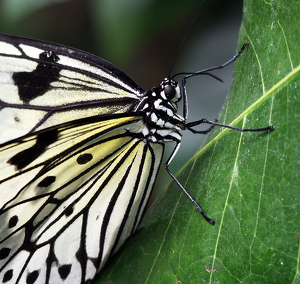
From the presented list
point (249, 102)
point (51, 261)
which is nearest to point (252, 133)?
point (249, 102)

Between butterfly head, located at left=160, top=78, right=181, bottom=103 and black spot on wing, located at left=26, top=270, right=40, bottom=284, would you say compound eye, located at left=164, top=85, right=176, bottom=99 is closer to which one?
butterfly head, located at left=160, top=78, right=181, bottom=103

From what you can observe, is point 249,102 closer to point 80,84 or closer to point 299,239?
point 299,239

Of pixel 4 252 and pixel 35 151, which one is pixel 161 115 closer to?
pixel 35 151

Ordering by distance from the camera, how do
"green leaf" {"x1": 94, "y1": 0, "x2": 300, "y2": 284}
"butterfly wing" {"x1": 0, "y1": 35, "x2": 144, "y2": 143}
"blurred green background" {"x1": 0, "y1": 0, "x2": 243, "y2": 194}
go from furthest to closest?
1. "blurred green background" {"x1": 0, "y1": 0, "x2": 243, "y2": 194}
2. "butterfly wing" {"x1": 0, "y1": 35, "x2": 144, "y2": 143}
3. "green leaf" {"x1": 94, "y1": 0, "x2": 300, "y2": 284}

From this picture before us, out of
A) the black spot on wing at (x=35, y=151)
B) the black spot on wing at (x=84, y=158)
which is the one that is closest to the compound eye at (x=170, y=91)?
the black spot on wing at (x=84, y=158)

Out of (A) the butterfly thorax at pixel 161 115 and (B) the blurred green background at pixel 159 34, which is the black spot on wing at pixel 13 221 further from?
(B) the blurred green background at pixel 159 34

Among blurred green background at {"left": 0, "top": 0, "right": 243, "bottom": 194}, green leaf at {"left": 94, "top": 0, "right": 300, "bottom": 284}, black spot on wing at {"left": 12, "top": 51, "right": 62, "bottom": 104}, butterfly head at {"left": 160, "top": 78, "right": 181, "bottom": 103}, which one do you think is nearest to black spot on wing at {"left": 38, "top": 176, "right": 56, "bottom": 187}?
black spot on wing at {"left": 12, "top": 51, "right": 62, "bottom": 104}

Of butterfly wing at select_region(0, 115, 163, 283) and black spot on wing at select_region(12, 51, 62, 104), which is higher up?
black spot on wing at select_region(12, 51, 62, 104)
